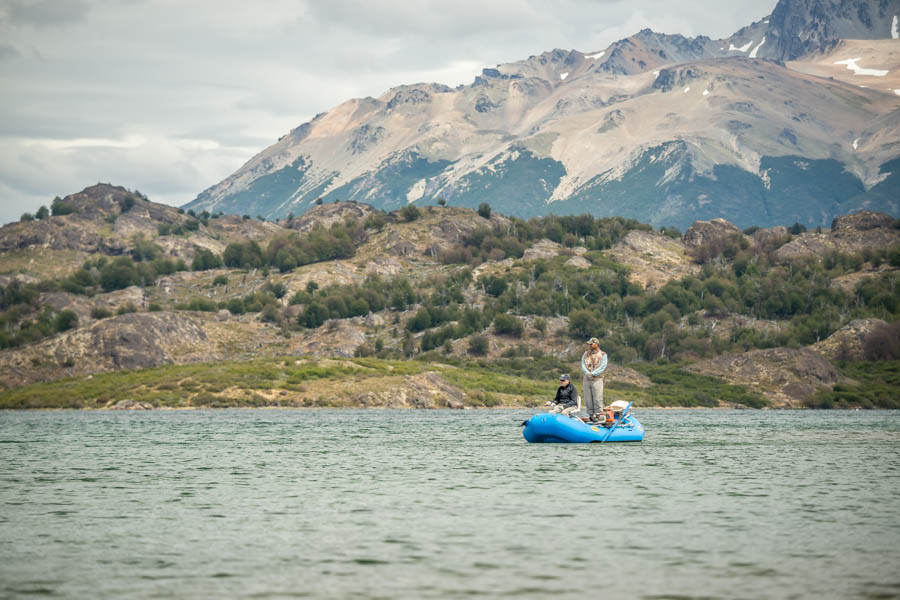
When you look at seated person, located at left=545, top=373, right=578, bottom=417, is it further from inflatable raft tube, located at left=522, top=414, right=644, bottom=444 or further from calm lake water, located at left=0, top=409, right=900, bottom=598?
calm lake water, located at left=0, top=409, right=900, bottom=598

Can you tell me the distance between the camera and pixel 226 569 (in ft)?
96.9

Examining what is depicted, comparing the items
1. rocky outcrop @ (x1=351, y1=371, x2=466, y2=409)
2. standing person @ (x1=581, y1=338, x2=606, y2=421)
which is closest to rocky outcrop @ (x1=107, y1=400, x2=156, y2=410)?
rocky outcrop @ (x1=351, y1=371, x2=466, y2=409)

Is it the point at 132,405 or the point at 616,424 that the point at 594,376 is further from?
the point at 132,405

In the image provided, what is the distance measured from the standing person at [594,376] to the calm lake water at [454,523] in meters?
3.42

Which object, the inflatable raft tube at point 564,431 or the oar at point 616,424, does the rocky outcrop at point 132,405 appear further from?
the oar at point 616,424

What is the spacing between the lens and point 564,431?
235 ft

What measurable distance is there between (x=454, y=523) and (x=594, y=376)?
106 feet

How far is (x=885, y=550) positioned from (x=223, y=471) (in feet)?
134

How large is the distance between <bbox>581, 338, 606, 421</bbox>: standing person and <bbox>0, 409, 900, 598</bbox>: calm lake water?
3420mm

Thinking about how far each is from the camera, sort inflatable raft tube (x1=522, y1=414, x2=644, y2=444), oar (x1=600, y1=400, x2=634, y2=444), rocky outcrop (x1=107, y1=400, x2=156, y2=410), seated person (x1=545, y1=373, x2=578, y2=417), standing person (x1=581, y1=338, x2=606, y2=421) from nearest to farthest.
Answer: standing person (x1=581, y1=338, x2=606, y2=421)
inflatable raft tube (x1=522, y1=414, x2=644, y2=444)
seated person (x1=545, y1=373, x2=578, y2=417)
oar (x1=600, y1=400, x2=634, y2=444)
rocky outcrop (x1=107, y1=400, x2=156, y2=410)

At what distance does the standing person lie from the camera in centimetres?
6698

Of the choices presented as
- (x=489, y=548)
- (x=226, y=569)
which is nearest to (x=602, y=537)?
(x=489, y=548)

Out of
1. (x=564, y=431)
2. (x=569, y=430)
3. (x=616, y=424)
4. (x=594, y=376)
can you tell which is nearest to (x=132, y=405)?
(x=616, y=424)

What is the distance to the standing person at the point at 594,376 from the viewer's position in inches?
2637
